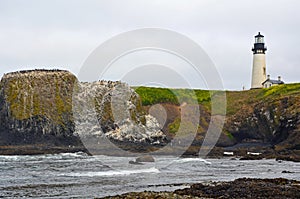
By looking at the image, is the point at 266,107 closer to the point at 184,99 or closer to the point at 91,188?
the point at 184,99

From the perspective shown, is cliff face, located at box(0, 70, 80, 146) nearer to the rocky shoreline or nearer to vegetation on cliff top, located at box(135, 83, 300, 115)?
vegetation on cliff top, located at box(135, 83, 300, 115)

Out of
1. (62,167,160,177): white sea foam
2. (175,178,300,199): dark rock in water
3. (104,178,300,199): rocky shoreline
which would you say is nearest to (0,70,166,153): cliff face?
(62,167,160,177): white sea foam

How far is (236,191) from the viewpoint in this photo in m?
22.2

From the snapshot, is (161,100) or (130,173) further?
(161,100)

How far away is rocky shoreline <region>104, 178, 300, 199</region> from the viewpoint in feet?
67.5

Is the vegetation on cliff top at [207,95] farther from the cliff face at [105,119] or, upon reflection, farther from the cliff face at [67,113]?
the cliff face at [67,113]

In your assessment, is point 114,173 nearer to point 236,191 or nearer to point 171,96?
point 236,191

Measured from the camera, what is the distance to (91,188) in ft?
85.2

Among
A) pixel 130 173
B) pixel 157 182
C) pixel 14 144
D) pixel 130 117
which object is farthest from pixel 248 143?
pixel 157 182

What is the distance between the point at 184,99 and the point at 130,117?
785 inches

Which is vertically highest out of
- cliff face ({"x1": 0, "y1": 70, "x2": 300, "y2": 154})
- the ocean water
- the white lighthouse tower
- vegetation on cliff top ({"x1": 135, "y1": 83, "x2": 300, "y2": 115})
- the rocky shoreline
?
the white lighthouse tower

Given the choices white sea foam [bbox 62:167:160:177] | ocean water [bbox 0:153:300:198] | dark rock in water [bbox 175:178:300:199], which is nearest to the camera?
dark rock in water [bbox 175:178:300:199]

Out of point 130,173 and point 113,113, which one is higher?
point 113,113

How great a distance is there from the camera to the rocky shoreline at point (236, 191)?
67.5ft
